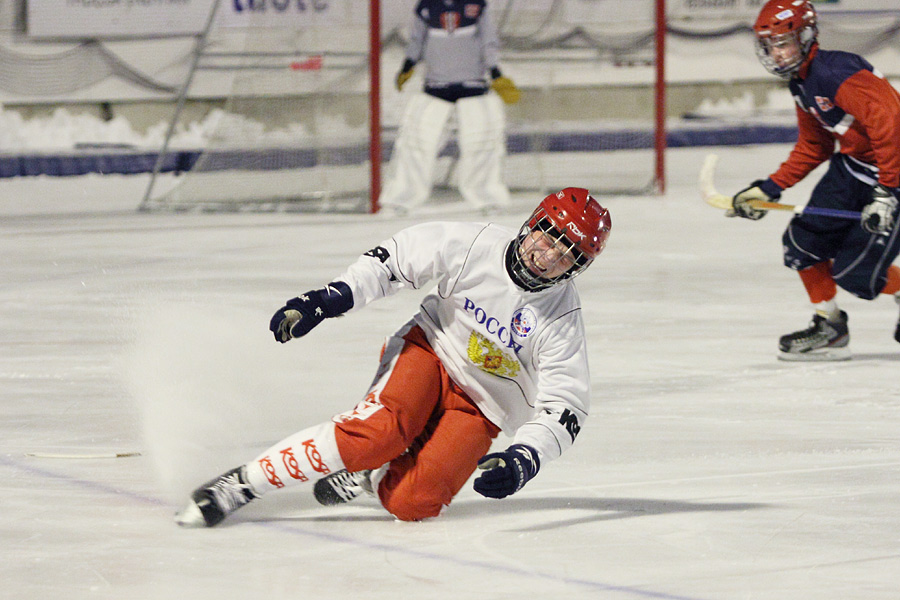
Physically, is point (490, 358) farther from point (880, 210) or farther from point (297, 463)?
point (880, 210)

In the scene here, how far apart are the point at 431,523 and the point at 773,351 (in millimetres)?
2597

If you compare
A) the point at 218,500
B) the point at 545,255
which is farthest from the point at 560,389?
the point at 218,500

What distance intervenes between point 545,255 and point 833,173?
8.37ft

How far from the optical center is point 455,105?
1010 cm

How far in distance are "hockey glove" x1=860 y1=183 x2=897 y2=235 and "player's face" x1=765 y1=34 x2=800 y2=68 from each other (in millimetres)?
519

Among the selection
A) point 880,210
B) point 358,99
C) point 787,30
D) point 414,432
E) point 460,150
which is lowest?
point 460,150

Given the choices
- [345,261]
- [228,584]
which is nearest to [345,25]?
[345,261]

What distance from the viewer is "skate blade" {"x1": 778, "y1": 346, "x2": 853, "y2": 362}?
17.6 feet

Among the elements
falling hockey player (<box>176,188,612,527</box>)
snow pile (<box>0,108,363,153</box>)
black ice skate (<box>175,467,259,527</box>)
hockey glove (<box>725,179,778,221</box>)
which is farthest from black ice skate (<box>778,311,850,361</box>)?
snow pile (<box>0,108,363,153</box>)

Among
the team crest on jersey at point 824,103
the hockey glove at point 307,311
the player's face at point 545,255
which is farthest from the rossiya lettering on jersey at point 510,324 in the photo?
the team crest on jersey at point 824,103

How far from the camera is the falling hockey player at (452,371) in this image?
309 cm

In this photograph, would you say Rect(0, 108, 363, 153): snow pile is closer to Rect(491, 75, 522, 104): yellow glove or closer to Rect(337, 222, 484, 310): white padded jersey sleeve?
Rect(491, 75, 522, 104): yellow glove

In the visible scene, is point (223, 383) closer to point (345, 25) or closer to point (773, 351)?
point (773, 351)

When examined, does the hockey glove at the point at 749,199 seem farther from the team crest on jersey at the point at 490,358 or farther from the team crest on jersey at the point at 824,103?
the team crest on jersey at the point at 490,358
